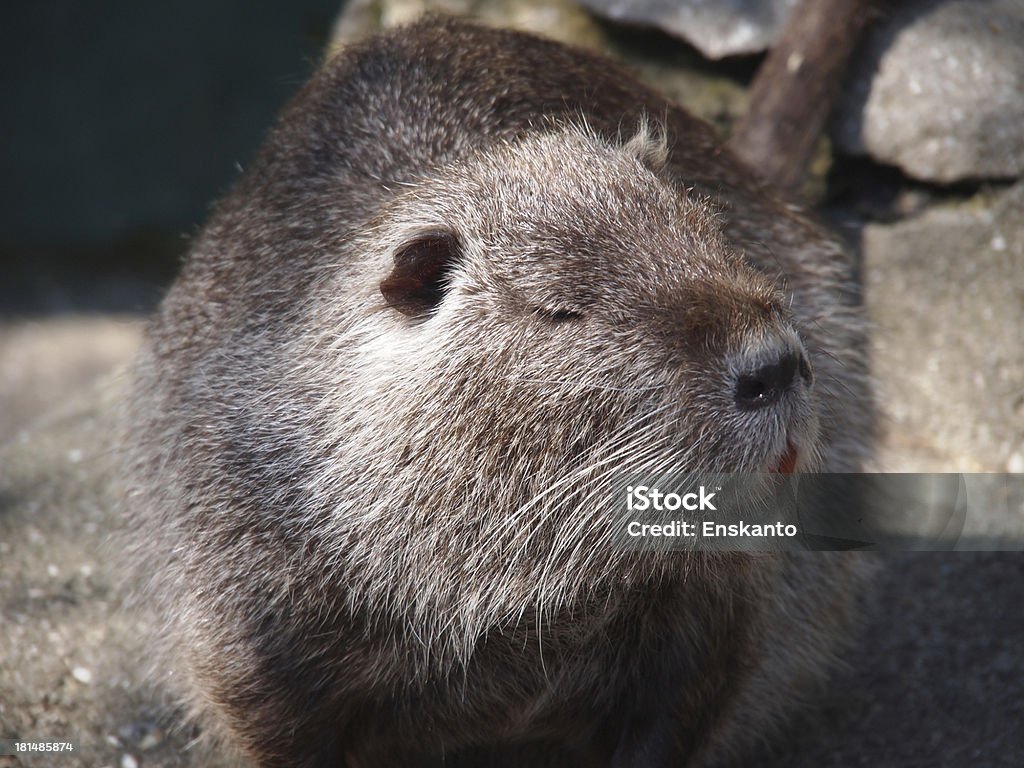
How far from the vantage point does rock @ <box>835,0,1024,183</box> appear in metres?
4.55

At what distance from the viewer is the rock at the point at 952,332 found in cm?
450

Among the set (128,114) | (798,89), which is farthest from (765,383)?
(128,114)

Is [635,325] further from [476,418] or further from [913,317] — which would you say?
[913,317]

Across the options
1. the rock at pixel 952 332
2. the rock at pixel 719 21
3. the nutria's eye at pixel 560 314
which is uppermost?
the rock at pixel 719 21

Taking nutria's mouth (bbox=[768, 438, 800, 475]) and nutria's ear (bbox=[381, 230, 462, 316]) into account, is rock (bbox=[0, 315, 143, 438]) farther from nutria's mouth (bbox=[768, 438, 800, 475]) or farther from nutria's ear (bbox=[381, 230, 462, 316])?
nutria's mouth (bbox=[768, 438, 800, 475])

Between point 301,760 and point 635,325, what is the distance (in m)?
1.42

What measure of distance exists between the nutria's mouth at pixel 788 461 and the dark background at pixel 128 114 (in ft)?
22.2

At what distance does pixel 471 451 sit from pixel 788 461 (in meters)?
0.69

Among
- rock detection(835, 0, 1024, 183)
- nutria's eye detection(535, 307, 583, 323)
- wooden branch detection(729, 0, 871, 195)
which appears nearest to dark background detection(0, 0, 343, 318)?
wooden branch detection(729, 0, 871, 195)

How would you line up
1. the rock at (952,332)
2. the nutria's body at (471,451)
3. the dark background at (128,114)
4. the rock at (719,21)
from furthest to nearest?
the dark background at (128,114) < the rock at (719,21) < the rock at (952,332) < the nutria's body at (471,451)

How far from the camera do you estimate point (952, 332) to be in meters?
4.63

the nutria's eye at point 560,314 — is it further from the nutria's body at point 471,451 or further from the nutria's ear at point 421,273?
the nutria's ear at point 421,273

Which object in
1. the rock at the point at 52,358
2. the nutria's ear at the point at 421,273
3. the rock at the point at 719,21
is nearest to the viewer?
the nutria's ear at the point at 421,273

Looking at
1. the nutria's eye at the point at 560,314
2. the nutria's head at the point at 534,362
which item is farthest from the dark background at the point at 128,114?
the nutria's eye at the point at 560,314
